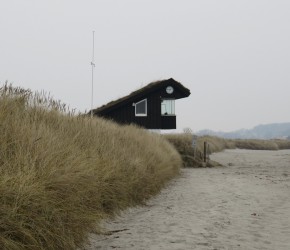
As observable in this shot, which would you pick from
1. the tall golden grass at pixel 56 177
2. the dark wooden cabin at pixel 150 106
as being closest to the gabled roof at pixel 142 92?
the dark wooden cabin at pixel 150 106

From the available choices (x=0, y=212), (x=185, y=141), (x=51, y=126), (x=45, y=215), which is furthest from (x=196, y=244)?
(x=185, y=141)

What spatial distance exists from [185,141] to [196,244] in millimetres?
17472

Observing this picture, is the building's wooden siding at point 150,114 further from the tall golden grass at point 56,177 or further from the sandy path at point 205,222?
the tall golden grass at point 56,177

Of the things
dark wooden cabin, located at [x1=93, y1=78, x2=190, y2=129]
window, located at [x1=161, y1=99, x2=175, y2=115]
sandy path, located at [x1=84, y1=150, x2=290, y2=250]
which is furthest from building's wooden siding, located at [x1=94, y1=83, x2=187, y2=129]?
sandy path, located at [x1=84, y1=150, x2=290, y2=250]

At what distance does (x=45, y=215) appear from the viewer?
14.0ft

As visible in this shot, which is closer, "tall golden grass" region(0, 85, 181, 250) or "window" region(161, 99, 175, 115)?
"tall golden grass" region(0, 85, 181, 250)

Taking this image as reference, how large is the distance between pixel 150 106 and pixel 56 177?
2205 centimetres

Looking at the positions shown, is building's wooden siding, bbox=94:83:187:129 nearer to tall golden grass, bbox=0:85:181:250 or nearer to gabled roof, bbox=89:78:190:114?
gabled roof, bbox=89:78:190:114

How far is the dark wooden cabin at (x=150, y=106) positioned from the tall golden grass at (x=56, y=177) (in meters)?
17.1

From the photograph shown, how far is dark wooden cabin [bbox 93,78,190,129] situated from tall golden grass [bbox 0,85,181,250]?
17138mm

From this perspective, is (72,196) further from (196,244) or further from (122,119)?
(122,119)

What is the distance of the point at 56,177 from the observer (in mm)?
5047

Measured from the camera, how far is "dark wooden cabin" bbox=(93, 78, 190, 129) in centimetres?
2689

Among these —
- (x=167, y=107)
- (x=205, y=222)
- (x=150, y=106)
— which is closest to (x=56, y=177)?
(x=205, y=222)
